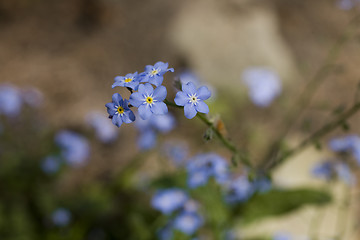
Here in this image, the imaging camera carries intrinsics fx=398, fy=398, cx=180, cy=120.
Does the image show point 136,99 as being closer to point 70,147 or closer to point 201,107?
point 201,107

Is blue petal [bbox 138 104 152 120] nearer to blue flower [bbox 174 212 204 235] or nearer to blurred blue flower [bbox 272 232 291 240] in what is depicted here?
blue flower [bbox 174 212 204 235]

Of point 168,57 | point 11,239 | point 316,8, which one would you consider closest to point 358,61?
point 316,8

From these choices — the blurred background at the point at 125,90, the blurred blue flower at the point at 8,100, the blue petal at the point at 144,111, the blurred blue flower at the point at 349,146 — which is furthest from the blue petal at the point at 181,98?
the blurred blue flower at the point at 8,100

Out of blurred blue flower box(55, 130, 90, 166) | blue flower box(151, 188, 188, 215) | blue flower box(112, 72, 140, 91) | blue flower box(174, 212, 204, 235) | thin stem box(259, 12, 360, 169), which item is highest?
blurred blue flower box(55, 130, 90, 166)

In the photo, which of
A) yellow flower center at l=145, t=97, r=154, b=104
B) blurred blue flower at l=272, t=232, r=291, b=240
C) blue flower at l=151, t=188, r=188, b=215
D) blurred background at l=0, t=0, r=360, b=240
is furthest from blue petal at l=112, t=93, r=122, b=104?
blurred blue flower at l=272, t=232, r=291, b=240

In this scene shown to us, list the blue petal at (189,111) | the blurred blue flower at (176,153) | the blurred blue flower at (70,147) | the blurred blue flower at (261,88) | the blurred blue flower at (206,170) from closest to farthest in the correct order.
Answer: the blue petal at (189,111)
the blurred blue flower at (206,170)
the blurred blue flower at (176,153)
the blurred blue flower at (70,147)
the blurred blue flower at (261,88)

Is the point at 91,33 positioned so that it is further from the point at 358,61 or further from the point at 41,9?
the point at 358,61

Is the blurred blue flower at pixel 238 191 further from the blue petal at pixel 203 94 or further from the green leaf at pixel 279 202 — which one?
the blue petal at pixel 203 94
